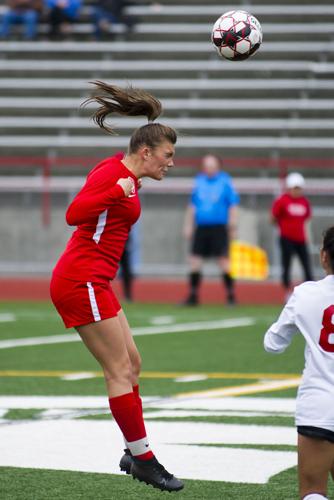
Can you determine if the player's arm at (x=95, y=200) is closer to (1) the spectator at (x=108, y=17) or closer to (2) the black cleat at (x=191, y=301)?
(2) the black cleat at (x=191, y=301)

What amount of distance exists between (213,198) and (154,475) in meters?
12.4

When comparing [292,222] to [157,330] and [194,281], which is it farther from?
[157,330]

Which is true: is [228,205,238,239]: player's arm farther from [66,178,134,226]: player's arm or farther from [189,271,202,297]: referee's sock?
[66,178,134,226]: player's arm

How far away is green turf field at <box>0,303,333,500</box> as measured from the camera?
229 inches

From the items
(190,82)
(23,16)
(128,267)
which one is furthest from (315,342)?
(23,16)

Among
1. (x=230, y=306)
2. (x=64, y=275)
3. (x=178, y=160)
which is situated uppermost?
(x=64, y=275)

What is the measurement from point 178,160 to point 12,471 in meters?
Answer: 17.3

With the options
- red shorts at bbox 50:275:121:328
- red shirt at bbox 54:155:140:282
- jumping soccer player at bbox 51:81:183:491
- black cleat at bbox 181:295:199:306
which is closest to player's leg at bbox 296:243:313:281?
black cleat at bbox 181:295:199:306

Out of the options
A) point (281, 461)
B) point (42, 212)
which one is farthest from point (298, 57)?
point (281, 461)

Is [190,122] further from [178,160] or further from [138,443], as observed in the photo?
[138,443]

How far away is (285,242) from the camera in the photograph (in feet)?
59.6

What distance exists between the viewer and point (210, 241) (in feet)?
60.5

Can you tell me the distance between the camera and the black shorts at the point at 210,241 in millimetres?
18344

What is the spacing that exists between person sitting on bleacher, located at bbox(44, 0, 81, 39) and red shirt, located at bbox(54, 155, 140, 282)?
21.1m
